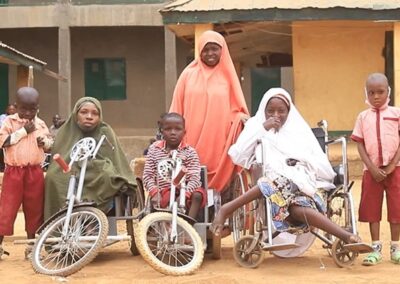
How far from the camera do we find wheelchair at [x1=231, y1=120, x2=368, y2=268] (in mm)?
5793

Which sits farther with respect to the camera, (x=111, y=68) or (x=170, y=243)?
(x=111, y=68)

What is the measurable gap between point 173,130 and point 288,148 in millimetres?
920

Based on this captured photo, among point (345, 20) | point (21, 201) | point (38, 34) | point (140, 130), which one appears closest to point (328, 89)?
point (345, 20)

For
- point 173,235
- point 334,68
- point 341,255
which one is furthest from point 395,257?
point 334,68

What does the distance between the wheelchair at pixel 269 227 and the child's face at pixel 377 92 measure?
1.44 ft

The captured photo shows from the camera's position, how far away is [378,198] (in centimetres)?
627

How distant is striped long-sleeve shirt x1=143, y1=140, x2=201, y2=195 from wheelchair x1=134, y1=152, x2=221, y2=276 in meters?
0.09

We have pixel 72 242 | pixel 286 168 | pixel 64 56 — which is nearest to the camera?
pixel 72 242

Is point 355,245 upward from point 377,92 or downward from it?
downward

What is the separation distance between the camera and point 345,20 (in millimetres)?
12148

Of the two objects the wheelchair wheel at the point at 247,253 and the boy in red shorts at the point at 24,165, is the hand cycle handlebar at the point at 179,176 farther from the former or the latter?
the boy in red shorts at the point at 24,165

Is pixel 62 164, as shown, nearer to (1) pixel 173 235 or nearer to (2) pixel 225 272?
(1) pixel 173 235

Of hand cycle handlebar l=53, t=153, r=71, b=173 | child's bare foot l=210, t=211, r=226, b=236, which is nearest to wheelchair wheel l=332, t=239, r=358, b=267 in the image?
child's bare foot l=210, t=211, r=226, b=236

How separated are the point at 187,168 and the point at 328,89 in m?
7.85
